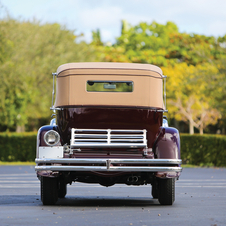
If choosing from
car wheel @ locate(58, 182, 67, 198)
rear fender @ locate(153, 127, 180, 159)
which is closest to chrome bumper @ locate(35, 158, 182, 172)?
rear fender @ locate(153, 127, 180, 159)

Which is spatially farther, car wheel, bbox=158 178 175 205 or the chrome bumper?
car wheel, bbox=158 178 175 205

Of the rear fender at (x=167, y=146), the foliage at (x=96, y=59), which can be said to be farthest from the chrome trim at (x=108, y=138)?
the foliage at (x=96, y=59)

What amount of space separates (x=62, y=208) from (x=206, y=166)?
1678cm

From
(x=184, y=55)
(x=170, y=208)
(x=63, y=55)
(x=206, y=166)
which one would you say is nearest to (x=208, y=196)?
(x=170, y=208)

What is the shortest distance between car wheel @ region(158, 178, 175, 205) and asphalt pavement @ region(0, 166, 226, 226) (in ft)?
0.55

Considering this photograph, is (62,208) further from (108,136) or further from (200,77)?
(200,77)

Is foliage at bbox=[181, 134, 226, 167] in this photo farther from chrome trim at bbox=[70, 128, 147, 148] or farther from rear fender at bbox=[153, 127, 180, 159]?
chrome trim at bbox=[70, 128, 147, 148]

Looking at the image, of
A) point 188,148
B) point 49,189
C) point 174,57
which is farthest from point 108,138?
point 174,57

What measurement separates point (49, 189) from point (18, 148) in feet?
61.3

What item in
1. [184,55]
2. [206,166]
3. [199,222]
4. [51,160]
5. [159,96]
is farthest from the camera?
[184,55]

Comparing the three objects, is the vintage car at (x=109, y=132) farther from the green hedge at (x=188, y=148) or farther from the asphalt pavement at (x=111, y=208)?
the green hedge at (x=188, y=148)

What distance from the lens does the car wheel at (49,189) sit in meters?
9.45

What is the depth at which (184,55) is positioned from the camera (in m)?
59.8

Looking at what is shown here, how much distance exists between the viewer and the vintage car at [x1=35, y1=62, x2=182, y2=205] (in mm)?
9164
